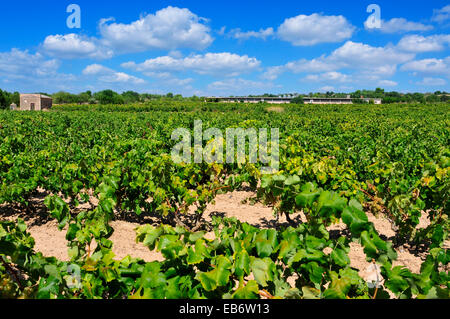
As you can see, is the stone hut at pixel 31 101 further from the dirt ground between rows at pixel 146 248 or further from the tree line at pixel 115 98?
the dirt ground between rows at pixel 146 248

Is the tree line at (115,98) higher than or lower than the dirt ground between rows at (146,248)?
higher

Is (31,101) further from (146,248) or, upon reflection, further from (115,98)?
(146,248)

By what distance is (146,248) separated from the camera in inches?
191

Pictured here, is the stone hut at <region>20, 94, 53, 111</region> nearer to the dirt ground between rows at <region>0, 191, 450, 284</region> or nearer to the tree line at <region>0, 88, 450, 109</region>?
the tree line at <region>0, 88, 450, 109</region>

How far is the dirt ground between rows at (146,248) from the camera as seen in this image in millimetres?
4551

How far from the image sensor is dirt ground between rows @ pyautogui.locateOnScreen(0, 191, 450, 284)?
455cm

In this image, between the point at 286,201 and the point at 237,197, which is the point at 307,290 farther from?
the point at 237,197

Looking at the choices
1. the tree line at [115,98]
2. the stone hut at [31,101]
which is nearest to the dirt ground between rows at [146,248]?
the stone hut at [31,101]

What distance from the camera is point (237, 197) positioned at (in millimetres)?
7730

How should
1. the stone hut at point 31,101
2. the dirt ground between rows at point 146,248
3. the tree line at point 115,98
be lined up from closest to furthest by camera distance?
the dirt ground between rows at point 146,248
the stone hut at point 31,101
the tree line at point 115,98

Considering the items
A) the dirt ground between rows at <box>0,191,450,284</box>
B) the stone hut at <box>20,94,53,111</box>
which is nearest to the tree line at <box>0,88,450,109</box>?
the stone hut at <box>20,94,53,111</box>

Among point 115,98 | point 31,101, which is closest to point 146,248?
point 31,101
